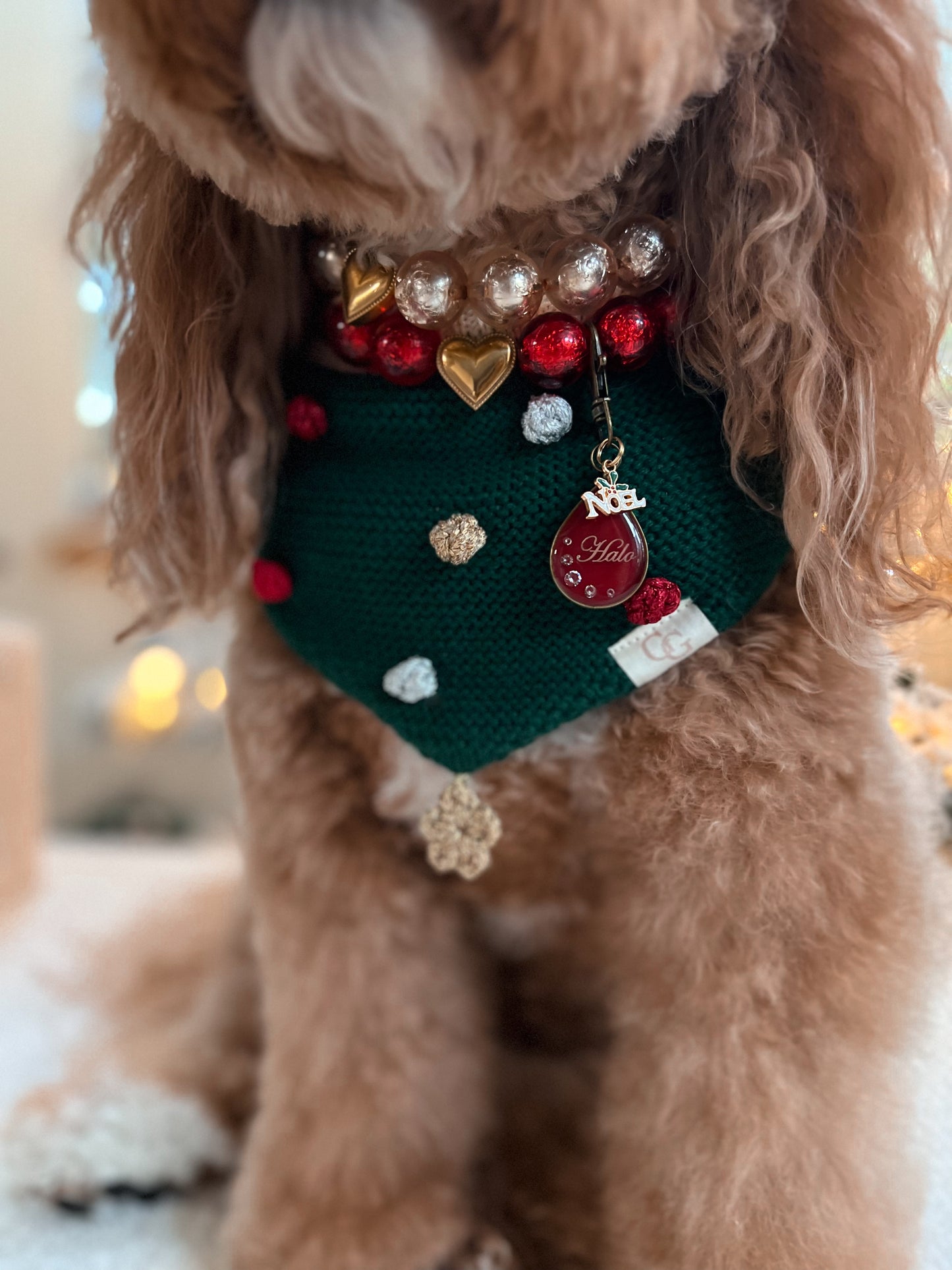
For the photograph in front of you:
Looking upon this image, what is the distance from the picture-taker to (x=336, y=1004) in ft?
2.66

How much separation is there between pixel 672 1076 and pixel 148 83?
2.08 ft

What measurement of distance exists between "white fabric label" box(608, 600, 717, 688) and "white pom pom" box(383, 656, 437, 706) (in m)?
0.12

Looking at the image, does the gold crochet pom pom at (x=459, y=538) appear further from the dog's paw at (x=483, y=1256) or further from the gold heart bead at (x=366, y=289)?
the dog's paw at (x=483, y=1256)

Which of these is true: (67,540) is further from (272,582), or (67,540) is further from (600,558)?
(600,558)

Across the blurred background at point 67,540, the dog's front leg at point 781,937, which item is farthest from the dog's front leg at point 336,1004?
the blurred background at point 67,540

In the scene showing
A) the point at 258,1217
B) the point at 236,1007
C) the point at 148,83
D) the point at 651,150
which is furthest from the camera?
the point at 236,1007

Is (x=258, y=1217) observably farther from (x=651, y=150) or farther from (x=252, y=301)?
(x=651, y=150)

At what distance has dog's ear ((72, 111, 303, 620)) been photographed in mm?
711

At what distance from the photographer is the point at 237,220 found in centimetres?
72

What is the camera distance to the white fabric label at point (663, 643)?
0.64 meters

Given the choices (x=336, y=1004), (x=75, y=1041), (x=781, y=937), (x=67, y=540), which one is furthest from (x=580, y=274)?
(x=67, y=540)

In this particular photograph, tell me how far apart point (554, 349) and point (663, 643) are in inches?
7.3

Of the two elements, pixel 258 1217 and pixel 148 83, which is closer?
pixel 148 83

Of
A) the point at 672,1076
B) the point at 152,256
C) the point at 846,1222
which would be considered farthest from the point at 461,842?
the point at 152,256
